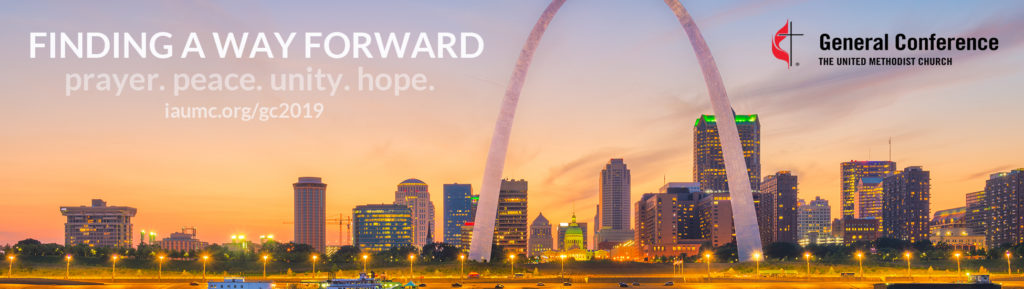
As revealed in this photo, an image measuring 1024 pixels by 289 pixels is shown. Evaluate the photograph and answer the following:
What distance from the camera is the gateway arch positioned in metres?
106

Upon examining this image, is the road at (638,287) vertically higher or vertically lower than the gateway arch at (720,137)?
lower

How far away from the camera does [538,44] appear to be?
359 feet

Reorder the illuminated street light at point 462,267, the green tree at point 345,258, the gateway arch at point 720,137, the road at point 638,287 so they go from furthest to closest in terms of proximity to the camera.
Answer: the green tree at point 345,258
the gateway arch at point 720,137
the illuminated street light at point 462,267
the road at point 638,287

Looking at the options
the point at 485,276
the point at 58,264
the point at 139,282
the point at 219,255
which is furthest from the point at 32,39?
the point at 219,255

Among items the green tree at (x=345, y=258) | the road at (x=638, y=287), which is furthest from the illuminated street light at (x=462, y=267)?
the green tree at (x=345, y=258)

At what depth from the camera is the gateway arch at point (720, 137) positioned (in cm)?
10625

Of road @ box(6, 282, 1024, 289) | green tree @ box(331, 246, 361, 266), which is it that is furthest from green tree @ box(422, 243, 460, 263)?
road @ box(6, 282, 1024, 289)

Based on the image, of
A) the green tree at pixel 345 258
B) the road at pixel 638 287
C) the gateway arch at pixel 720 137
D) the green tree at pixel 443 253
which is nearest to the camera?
the road at pixel 638 287

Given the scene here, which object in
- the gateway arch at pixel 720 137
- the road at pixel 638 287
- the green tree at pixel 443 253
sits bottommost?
the green tree at pixel 443 253

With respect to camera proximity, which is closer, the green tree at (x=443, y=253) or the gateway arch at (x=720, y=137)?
the gateway arch at (x=720, y=137)

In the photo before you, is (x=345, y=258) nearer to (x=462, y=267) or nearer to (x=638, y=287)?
(x=462, y=267)

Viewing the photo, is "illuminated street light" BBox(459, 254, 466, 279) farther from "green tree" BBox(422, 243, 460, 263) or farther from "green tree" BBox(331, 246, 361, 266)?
"green tree" BBox(422, 243, 460, 263)

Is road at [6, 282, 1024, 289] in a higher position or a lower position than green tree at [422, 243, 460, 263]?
higher

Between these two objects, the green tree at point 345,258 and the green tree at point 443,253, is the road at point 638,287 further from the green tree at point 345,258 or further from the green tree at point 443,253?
the green tree at point 443,253
